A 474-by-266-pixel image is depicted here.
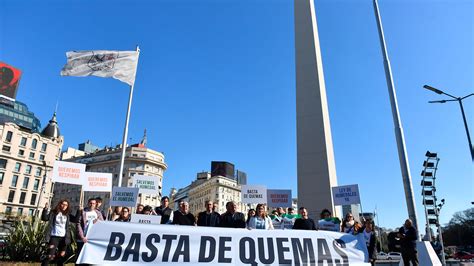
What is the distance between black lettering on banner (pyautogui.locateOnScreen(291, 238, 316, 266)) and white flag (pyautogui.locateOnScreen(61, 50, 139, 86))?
30.6 ft

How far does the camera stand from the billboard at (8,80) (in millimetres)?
67062

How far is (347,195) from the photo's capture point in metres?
11.4

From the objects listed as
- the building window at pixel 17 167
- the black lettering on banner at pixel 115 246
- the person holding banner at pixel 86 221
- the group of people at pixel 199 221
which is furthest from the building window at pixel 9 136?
the black lettering on banner at pixel 115 246

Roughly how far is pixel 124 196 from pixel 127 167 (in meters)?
70.7

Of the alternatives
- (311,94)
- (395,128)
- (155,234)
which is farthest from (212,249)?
(311,94)

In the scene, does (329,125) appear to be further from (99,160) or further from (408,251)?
(99,160)

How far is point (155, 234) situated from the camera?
20.0 feet

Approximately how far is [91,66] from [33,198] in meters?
65.2

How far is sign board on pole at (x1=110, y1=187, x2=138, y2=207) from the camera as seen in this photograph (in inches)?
421

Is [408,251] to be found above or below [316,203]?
below

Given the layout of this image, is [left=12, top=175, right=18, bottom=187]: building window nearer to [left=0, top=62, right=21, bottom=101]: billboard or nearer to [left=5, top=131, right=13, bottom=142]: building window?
[left=5, top=131, right=13, bottom=142]: building window

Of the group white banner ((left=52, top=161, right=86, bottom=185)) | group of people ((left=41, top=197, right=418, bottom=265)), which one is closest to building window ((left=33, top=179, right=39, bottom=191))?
white banner ((left=52, top=161, right=86, bottom=185))

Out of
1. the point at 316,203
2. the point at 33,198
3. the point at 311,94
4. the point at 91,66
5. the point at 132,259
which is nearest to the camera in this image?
the point at 132,259

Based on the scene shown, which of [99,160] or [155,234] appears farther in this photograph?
[99,160]
